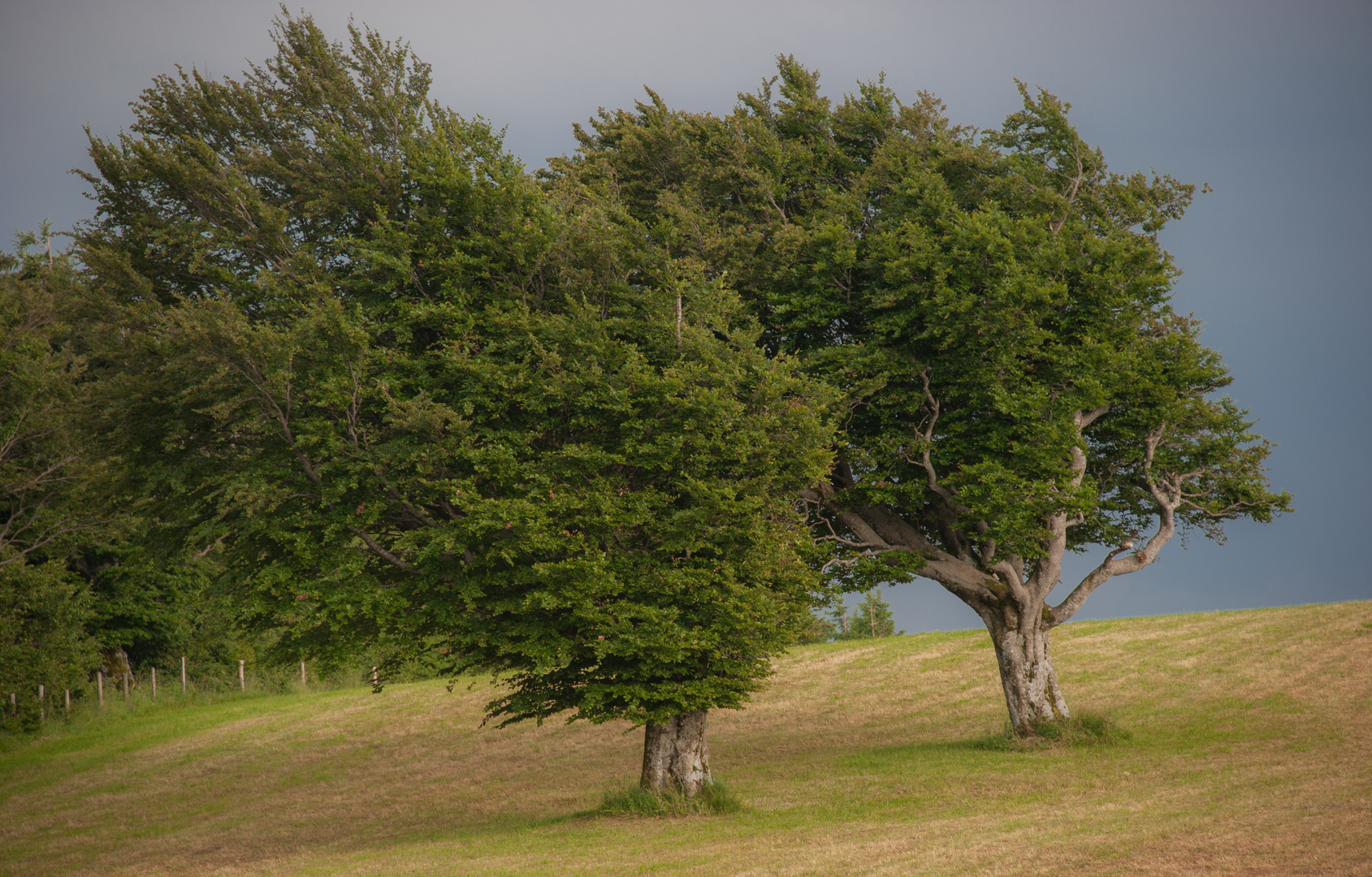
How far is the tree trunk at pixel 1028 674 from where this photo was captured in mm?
23688

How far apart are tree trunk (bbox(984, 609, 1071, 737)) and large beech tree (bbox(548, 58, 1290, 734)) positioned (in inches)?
1.8

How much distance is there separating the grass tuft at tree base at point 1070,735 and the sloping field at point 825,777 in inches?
15.0

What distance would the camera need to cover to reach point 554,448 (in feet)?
60.7

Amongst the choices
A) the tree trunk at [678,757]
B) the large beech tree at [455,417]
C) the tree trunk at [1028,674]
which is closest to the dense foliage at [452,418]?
the large beech tree at [455,417]

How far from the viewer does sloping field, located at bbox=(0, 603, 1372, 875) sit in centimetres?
1330

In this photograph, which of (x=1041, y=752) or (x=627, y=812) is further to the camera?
(x=1041, y=752)

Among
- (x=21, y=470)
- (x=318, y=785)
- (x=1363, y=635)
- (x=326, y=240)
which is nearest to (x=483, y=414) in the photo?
(x=326, y=240)

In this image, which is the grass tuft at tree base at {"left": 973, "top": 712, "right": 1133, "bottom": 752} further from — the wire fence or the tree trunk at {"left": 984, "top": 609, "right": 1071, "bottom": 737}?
the wire fence

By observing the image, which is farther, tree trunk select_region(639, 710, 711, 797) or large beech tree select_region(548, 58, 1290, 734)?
large beech tree select_region(548, 58, 1290, 734)

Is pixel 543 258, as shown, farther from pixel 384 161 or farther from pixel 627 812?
pixel 627 812

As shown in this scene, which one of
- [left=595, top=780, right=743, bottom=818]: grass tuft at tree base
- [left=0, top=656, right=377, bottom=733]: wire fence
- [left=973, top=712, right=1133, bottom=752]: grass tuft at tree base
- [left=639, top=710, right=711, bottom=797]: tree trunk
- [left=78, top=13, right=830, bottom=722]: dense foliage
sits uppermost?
[left=78, top=13, right=830, bottom=722]: dense foliage

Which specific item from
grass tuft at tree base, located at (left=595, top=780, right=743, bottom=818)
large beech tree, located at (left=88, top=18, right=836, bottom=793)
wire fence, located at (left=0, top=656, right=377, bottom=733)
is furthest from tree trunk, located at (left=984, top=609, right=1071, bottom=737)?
wire fence, located at (left=0, top=656, right=377, bottom=733)

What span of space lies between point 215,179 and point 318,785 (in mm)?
18971

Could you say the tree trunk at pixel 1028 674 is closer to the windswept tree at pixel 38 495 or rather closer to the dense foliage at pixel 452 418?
the dense foliage at pixel 452 418
